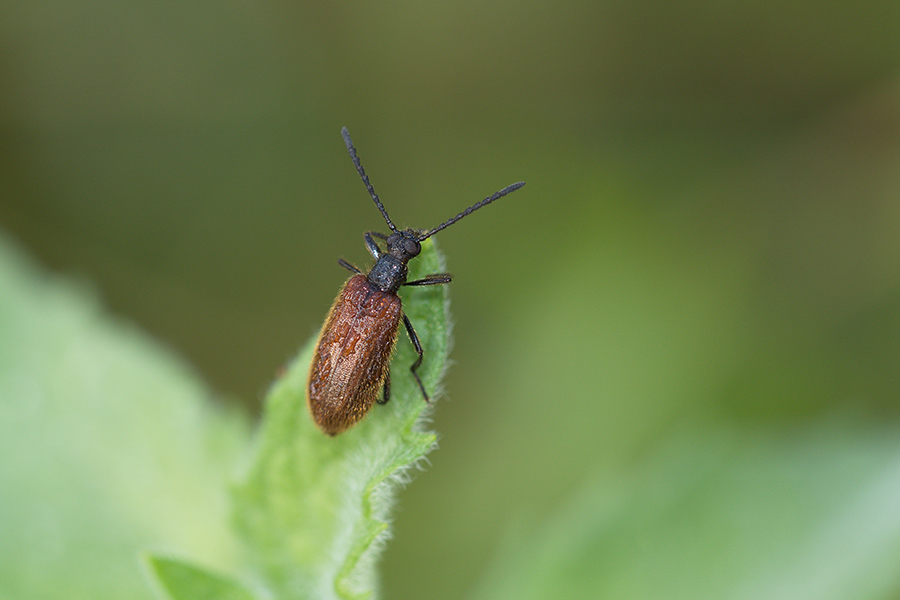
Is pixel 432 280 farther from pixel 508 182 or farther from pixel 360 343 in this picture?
pixel 508 182

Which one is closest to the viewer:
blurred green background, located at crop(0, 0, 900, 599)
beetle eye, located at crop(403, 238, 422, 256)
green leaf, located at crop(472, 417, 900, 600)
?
green leaf, located at crop(472, 417, 900, 600)

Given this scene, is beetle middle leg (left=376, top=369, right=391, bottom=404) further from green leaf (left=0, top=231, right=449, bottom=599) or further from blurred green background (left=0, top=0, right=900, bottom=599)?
blurred green background (left=0, top=0, right=900, bottom=599)

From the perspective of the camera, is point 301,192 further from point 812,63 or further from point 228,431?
point 812,63

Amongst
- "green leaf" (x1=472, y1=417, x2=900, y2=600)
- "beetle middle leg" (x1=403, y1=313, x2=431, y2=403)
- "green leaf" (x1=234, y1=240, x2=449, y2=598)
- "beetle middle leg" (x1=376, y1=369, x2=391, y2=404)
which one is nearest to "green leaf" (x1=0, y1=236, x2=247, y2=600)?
"green leaf" (x1=234, y1=240, x2=449, y2=598)

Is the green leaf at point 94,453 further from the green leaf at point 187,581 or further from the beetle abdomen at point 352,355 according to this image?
the beetle abdomen at point 352,355

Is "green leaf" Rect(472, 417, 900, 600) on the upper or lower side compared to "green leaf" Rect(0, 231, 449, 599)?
lower

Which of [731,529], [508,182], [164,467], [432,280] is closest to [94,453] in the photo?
[164,467]

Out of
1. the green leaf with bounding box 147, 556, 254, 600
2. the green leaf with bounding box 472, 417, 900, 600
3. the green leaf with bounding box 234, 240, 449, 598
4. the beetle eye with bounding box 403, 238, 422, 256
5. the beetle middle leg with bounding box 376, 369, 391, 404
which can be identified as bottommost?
the green leaf with bounding box 472, 417, 900, 600

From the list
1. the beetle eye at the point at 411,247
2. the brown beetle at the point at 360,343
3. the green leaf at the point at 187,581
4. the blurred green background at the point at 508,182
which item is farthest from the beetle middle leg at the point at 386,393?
the blurred green background at the point at 508,182
